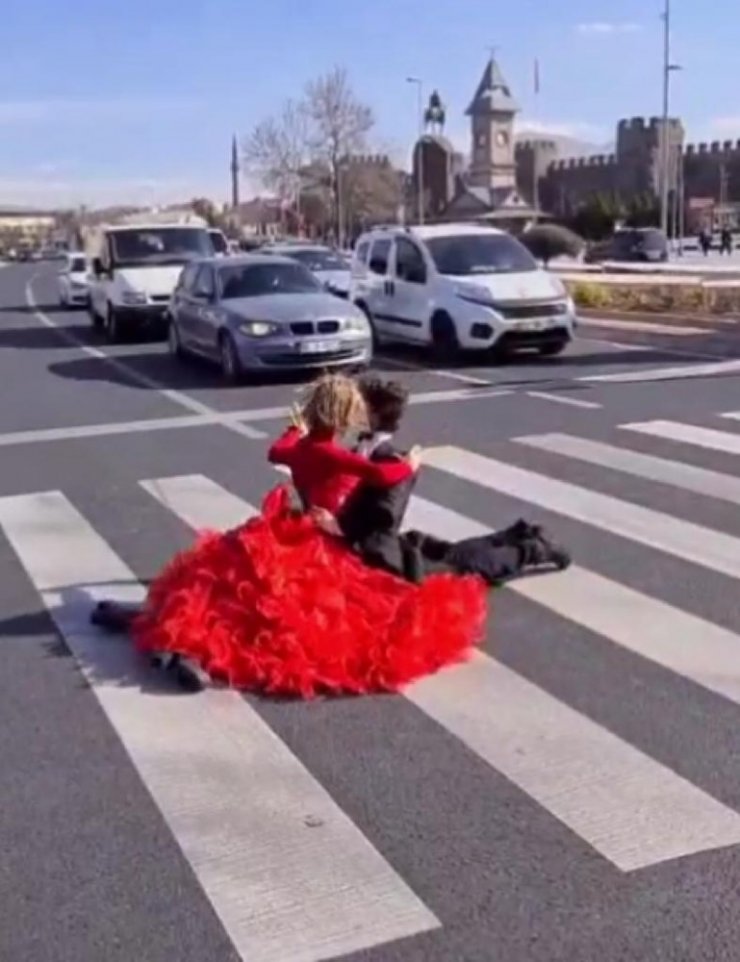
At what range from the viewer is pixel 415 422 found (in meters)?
12.2

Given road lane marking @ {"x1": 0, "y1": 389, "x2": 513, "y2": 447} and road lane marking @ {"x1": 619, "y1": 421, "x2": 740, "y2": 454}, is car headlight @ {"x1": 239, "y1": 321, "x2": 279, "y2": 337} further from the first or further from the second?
road lane marking @ {"x1": 619, "y1": 421, "x2": 740, "y2": 454}

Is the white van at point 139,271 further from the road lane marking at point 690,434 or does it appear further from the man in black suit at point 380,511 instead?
the man in black suit at point 380,511

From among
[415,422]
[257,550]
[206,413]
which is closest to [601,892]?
[257,550]

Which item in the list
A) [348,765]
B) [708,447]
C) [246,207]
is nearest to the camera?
[348,765]

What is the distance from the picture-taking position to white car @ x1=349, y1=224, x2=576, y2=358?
16.6m

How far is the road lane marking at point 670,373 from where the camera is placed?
1491 centimetres

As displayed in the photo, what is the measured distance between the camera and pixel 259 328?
15227 mm

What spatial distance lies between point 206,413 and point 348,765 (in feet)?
29.9

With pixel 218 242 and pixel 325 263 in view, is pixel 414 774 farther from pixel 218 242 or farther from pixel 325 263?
pixel 325 263

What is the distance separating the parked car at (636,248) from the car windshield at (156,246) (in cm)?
3282

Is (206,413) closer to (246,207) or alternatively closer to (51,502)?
(51,502)

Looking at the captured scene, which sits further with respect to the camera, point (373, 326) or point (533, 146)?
point (533, 146)

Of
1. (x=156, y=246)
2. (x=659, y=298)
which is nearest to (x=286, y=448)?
(x=156, y=246)

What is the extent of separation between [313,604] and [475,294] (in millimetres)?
12006
